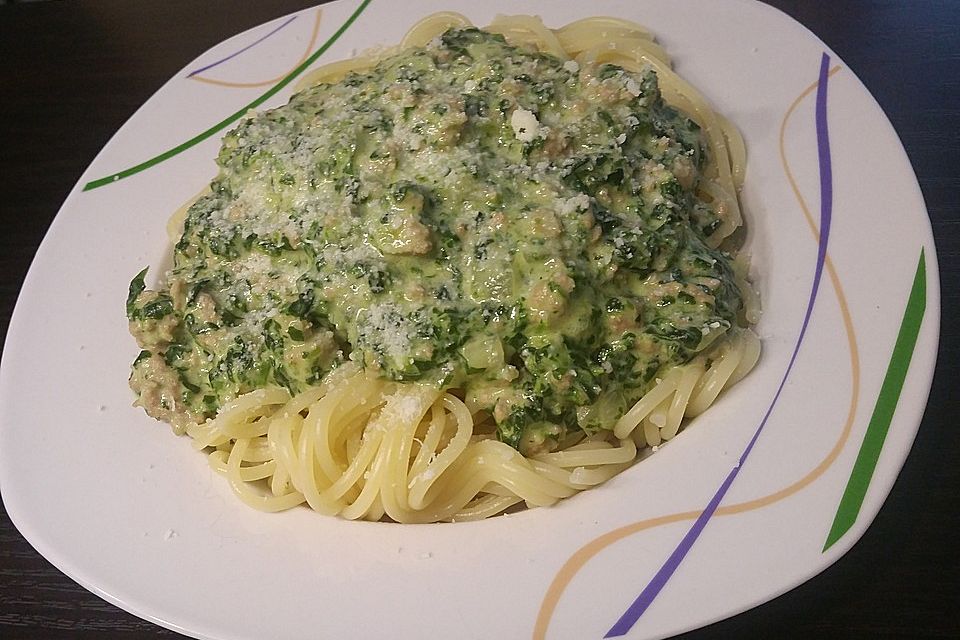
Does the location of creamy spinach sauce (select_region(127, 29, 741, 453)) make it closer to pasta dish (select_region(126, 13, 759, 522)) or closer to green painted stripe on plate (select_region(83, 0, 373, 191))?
pasta dish (select_region(126, 13, 759, 522))

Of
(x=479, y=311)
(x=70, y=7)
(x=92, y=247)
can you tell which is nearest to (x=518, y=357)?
(x=479, y=311)

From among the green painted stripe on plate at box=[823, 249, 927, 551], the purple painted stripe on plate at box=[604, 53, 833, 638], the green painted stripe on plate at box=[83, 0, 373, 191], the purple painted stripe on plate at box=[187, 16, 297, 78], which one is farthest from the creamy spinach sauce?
the purple painted stripe on plate at box=[187, 16, 297, 78]

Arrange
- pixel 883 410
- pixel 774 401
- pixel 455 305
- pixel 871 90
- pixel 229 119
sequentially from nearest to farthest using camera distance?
pixel 883 410 → pixel 774 401 → pixel 455 305 → pixel 229 119 → pixel 871 90

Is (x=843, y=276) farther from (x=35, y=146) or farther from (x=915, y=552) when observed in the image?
(x=35, y=146)

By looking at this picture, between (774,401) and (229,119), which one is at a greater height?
(229,119)

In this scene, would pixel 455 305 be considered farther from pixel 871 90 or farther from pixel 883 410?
pixel 871 90

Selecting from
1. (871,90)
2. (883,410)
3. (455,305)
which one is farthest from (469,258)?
(871,90)

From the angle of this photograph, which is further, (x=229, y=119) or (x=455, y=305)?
(x=229, y=119)
